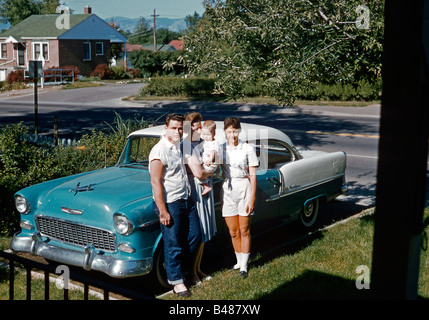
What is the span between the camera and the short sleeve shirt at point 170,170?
5.32 m

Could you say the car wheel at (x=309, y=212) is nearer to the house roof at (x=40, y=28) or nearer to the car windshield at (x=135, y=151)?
the car windshield at (x=135, y=151)

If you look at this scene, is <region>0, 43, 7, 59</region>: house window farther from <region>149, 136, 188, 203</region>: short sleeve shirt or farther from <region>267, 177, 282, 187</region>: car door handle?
<region>149, 136, 188, 203</region>: short sleeve shirt

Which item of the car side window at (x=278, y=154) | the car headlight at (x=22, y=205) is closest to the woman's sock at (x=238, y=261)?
the car side window at (x=278, y=154)

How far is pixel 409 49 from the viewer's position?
2084 millimetres

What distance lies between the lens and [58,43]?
159ft

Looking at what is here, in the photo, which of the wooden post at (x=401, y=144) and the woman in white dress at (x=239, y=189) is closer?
the wooden post at (x=401, y=144)

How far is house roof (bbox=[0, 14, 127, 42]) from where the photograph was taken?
49.3 metres

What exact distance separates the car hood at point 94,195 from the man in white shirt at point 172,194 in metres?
0.41

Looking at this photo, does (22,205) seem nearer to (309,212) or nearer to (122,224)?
(122,224)

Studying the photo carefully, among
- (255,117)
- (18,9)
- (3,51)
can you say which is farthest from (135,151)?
(18,9)

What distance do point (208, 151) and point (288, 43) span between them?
186cm

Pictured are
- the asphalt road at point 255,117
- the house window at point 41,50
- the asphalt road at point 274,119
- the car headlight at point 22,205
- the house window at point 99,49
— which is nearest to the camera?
the car headlight at point 22,205
